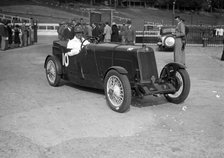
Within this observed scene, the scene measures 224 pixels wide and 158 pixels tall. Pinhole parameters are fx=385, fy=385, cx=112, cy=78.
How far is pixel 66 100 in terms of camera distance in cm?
812

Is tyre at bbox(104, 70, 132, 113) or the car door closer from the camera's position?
tyre at bbox(104, 70, 132, 113)

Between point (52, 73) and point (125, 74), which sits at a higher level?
point (125, 74)

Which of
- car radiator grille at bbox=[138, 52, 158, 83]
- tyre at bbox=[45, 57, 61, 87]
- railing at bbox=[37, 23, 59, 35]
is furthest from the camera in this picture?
railing at bbox=[37, 23, 59, 35]

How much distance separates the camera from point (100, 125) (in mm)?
6215

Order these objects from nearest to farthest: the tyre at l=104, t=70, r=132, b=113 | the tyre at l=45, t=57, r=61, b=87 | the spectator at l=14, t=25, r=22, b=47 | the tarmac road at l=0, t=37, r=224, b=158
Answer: the tarmac road at l=0, t=37, r=224, b=158 < the tyre at l=104, t=70, r=132, b=113 < the tyre at l=45, t=57, r=61, b=87 < the spectator at l=14, t=25, r=22, b=47

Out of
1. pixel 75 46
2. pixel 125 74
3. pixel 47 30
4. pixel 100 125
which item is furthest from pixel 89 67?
pixel 47 30

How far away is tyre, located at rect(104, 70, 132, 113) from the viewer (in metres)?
6.88

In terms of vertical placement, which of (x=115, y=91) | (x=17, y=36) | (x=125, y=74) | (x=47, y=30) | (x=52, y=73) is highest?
(x=47, y=30)

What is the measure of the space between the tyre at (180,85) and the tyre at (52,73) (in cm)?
299

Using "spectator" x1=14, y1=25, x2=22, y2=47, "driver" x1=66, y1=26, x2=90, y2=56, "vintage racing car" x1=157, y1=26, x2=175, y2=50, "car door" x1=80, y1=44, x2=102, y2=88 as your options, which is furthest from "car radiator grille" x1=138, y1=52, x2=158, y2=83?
"spectator" x1=14, y1=25, x2=22, y2=47

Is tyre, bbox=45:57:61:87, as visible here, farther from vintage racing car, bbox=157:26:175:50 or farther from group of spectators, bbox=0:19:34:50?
vintage racing car, bbox=157:26:175:50

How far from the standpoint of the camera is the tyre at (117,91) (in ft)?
22.6

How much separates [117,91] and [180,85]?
4.78 ft

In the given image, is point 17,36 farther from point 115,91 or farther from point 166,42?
point 115,91
